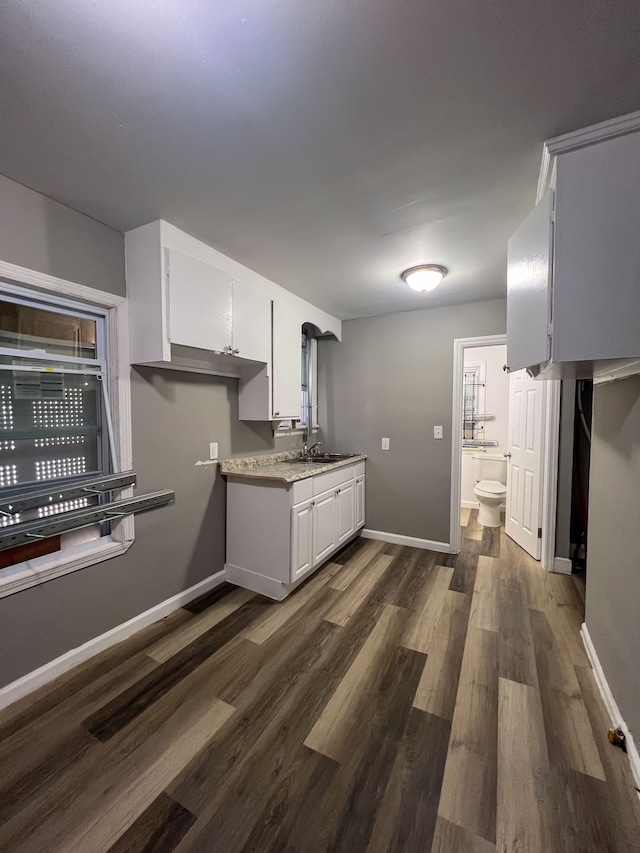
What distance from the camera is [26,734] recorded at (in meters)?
1.47

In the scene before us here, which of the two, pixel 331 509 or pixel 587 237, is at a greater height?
pixel 587 237

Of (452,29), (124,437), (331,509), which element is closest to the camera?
(452,29)

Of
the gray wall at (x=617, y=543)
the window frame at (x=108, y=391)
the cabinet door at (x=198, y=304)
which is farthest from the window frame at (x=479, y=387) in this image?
the window frame at (x=108, y=391)

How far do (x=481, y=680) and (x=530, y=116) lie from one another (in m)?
Answer: 2.52

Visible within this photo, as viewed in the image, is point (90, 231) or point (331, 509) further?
point (331, 509)

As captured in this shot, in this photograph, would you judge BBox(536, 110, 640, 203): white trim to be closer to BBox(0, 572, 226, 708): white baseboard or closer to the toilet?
BBox(0, 572, 226, 708): white baseboard

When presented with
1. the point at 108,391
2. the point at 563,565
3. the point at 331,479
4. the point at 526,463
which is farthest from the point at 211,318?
the point at 563,565

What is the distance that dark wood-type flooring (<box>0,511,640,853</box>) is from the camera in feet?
3.68

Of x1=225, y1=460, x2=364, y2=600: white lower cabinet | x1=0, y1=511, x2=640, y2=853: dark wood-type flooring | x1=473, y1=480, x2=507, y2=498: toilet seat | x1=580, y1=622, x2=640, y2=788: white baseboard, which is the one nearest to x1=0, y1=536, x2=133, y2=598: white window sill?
x1=0, y1=511, x2=640, y2=853: dark wood-type flooring

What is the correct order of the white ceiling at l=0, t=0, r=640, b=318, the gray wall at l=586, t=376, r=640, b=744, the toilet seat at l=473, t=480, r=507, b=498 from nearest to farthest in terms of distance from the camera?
the white ceiling at l=0, t=0, r=640, b=318 < the gray wall at l=586, t=376, r=640, b=744 < the toilet seat at l=473, t=480, r=507, b=498

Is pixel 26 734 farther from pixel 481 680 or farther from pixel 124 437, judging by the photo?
pixel 481 680

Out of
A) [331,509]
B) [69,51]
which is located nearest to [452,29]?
[69,51]

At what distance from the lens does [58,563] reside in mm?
1765

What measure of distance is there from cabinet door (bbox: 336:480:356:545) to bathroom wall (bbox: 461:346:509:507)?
2.22 m
